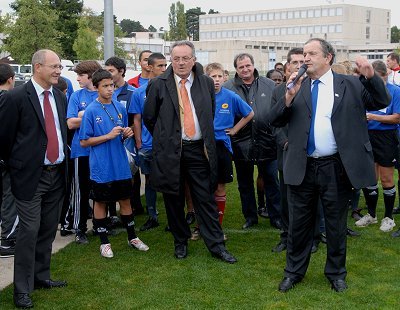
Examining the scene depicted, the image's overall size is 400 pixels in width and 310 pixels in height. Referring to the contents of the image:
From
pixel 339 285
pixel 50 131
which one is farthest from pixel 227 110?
pixel 339 285

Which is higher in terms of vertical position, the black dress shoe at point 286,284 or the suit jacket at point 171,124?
the suit jacket at point 171,124

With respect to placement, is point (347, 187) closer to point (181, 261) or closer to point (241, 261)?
point (241, 261)

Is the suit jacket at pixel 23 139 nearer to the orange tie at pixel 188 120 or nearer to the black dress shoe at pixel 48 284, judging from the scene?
the black dress shoe at pixel 48 284

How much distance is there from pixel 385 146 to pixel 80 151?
376cm

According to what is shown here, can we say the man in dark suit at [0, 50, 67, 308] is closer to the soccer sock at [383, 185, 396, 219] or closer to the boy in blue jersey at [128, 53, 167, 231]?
the boy in blue jersey at [128, 53, 167, 231]

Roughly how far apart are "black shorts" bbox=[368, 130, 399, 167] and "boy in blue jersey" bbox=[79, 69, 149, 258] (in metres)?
3.13

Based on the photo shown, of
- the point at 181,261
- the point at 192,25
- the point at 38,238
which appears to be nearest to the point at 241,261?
the point at 181,261

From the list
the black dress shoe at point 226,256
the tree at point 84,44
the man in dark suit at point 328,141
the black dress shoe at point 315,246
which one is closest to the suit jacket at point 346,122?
the man in dark suit at point 328,141

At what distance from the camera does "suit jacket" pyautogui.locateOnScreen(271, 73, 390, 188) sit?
4.80 metres

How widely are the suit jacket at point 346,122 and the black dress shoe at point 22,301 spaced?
2.49 metres

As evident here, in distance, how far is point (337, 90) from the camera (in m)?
4.86

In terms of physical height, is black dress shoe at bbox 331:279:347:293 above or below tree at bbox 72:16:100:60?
below

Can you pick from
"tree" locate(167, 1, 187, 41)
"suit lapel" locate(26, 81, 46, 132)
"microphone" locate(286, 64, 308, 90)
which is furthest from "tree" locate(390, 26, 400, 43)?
"suit lapel" locate(26, 81, 46, 132)

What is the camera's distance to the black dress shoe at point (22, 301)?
4816mm
